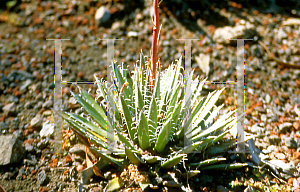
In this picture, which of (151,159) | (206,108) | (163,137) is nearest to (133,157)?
(151,159)

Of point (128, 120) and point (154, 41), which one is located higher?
point (154, 41)

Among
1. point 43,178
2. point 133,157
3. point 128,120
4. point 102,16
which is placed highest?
point 102,16

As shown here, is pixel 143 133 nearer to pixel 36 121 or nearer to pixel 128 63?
pixel 36 121

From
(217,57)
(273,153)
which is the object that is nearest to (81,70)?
(217,57)

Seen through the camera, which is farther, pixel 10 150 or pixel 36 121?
pixel 36 121

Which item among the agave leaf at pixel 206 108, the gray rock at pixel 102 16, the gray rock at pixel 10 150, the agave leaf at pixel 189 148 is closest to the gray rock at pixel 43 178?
the gray rock at pixel 10 150

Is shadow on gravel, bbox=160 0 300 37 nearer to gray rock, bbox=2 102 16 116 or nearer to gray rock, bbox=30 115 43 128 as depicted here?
gray rock, bbox=30 115 43 128
